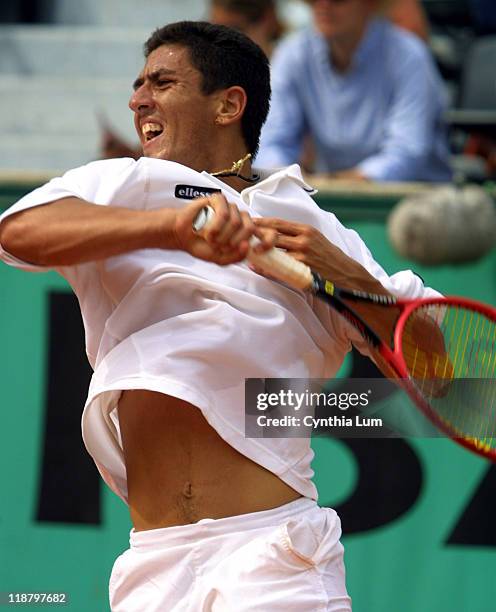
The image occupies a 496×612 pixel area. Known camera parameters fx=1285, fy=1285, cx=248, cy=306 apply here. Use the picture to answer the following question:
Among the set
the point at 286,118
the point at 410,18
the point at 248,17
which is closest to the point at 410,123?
the point at 286,118

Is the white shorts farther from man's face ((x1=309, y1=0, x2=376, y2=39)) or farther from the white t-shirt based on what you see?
man's face ((x1=309, y1=0, x2=376, y2=39))

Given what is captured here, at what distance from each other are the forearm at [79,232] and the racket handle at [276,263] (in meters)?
0.07

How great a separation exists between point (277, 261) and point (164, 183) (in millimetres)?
350

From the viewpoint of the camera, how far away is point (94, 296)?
2914 mm

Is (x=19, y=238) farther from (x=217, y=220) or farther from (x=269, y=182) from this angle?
(x=269, y=182)

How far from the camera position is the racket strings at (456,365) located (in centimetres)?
302

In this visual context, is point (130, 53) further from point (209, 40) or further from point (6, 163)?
point (209, 40)

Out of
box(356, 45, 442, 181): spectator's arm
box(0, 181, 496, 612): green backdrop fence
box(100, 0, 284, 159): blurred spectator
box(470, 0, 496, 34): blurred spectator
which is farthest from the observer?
box(470, 0, 496, 34): blurred spectator

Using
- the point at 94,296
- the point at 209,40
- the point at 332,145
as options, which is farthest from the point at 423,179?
the point at 94,296

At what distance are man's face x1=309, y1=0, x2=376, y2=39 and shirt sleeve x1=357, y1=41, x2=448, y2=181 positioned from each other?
0.27 metres

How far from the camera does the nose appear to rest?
3123 millimetres

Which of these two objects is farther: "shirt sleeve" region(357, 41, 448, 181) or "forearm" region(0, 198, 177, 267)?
"shirt sleeve" region(357, 41, 448, 181)

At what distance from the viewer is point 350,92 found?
6164mm

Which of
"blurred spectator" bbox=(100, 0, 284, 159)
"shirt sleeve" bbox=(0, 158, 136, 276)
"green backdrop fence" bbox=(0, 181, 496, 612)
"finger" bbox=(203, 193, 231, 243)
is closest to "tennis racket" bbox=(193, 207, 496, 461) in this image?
"finger" bbox=(203, 193, 231, 243)
